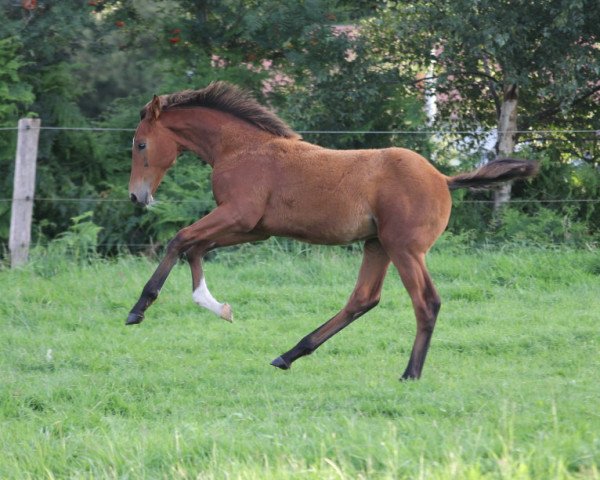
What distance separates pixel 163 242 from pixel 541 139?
4.97 m

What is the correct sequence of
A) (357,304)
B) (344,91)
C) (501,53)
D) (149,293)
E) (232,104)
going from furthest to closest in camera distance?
(344,91)
(501,53)
(232,104)
(357,304)
(149,293)

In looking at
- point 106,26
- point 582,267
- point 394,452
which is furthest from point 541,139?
point 394,452

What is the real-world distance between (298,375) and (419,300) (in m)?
0.96

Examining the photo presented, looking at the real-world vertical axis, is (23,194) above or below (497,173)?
below

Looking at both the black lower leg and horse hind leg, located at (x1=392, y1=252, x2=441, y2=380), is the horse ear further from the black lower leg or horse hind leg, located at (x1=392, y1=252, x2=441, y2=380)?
horse hind leg, located at (x1=392, y1=252, x2=441, y2=380)

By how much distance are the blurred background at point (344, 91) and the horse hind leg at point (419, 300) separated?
4508 mm

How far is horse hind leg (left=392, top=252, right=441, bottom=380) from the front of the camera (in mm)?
6582

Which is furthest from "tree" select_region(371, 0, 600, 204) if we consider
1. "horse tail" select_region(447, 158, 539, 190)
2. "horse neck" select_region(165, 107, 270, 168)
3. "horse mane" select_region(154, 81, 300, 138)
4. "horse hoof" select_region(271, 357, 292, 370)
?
"horse hoof" select_region(271, 357, 292, 370)

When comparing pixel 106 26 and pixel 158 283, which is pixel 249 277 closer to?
pixel 158 283

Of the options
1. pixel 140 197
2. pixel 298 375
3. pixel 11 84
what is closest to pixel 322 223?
pixel 298 375

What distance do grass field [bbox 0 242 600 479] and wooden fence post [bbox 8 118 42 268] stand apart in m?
0.34

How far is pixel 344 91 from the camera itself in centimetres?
1227

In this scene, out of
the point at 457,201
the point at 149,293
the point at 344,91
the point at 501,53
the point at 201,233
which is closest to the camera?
the point at 149,293

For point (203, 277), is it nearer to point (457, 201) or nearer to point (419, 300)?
point (419, 300)
